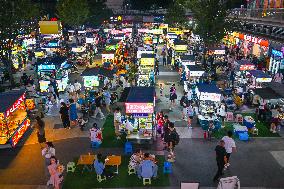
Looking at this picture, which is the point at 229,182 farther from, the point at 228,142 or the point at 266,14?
the point at 266,14

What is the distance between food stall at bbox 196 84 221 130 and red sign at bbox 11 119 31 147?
11732mm

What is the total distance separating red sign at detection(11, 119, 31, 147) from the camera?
19.5 m

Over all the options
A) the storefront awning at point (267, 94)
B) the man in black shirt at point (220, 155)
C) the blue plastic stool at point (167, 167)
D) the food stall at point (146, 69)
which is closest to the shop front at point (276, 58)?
the storefront awning at point (267, 94)

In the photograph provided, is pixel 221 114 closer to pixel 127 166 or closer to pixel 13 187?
pixel 127 166

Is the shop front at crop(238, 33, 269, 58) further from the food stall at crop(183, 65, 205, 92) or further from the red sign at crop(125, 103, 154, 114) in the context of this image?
the red sign at crop(125, 103, 154, 114)

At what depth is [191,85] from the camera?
28.4m

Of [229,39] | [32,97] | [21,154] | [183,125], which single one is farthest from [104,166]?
[229,39]

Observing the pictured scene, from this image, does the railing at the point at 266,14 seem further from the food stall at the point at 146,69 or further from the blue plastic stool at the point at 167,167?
the blue plastic stool at the point at 167,167

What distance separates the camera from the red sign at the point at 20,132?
64.0 ft

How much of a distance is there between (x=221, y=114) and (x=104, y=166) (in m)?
10.5

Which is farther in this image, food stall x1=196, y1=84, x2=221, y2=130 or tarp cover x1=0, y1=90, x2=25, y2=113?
food stall x1=196, y1=84, x2=221, y2=130

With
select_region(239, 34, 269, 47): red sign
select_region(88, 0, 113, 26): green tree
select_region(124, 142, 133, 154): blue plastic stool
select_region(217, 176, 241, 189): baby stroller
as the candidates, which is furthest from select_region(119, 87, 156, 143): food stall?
select_region(88, 0, 113, 26): green tree

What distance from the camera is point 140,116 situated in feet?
63.0

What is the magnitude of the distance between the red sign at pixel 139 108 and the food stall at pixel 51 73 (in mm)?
13786
